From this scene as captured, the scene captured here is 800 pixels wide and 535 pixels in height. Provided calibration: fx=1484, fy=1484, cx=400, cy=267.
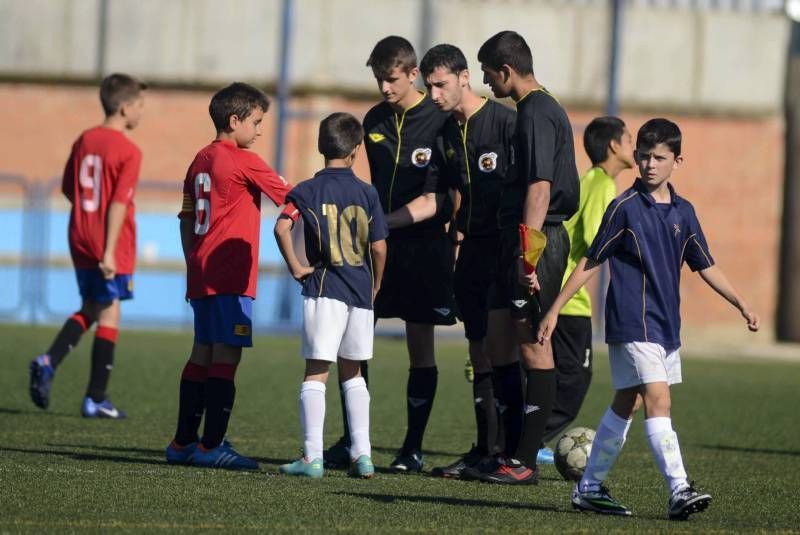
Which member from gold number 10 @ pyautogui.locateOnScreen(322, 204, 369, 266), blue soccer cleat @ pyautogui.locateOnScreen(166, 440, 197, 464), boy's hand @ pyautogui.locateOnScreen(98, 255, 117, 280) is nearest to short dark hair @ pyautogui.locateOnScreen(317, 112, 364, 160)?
gold number 10 @ pyautogui.locateOnScreen(322, 204, 369, 266)

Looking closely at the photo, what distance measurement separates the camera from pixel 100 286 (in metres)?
9.43

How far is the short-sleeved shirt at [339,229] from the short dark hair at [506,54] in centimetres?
82

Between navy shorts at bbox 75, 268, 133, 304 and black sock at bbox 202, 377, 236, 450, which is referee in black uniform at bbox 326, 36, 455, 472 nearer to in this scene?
black sock at bbox 202, 377, 236, 450

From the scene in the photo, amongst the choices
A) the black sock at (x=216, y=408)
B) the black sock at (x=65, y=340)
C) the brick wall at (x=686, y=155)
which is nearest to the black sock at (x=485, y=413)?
the black sock at (x=216, y=408)

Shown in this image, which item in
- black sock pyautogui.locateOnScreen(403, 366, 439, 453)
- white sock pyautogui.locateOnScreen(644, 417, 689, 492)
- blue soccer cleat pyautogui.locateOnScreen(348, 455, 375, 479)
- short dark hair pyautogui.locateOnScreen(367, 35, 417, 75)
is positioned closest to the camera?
white sock pyautogui.locateOnScreen(644, 417, 689, 492)

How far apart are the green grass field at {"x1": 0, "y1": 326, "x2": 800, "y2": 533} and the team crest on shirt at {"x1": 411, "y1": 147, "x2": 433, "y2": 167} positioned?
5.11 feet

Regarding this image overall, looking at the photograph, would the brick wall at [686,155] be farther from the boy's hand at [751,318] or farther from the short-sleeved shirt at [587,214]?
the boy's hand at [751,318]

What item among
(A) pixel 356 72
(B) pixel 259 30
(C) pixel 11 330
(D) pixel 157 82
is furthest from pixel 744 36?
(C) pixel 11 330

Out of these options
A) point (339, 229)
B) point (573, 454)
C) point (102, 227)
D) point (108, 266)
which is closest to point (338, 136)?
point (339, 229)

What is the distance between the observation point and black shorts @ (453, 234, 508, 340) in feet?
23.8

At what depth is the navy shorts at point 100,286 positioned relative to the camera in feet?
30.9

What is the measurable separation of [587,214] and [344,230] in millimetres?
1831

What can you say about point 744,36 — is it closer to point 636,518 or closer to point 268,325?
point 268,325

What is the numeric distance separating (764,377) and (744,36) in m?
7.39
